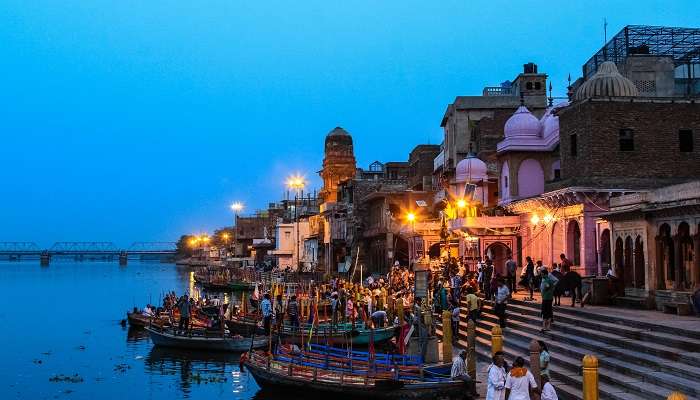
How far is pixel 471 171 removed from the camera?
40.0 meters

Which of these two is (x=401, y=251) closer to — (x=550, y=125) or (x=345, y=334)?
(x=550, y=125)

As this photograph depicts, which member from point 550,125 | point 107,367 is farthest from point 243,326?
point 550,125

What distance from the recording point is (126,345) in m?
38.1

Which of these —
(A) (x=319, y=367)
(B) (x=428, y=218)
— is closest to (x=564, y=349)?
(A) (x=319, y=367)

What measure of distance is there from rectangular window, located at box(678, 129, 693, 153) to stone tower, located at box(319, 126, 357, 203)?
6487cm

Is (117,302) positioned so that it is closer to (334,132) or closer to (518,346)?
(334,132)

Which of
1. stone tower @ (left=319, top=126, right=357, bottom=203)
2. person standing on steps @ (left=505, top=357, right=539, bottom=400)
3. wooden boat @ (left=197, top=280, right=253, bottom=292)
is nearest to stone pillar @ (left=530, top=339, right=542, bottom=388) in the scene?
person standing on steps @ (left=505, top=357, right=539, bottom=400)

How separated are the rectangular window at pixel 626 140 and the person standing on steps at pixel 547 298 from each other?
9.00 meters

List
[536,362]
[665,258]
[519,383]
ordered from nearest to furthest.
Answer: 1. [519,383]
2. [536,362]
3. [665,258]

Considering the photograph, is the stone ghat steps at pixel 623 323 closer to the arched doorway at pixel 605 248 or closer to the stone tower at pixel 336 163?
the arched doorway at pixel 605 248

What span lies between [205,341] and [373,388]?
15.4 meters

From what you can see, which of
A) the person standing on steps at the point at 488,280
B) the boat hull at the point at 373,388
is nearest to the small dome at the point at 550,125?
the person standing on steps at the point at 488,280

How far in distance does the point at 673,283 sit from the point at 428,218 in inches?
1242

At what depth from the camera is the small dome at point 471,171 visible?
4006 centimetres
